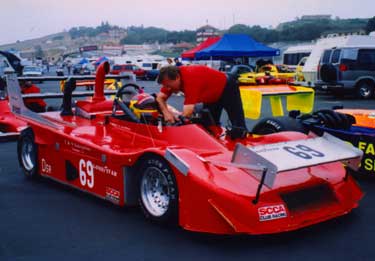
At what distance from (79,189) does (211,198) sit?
2073mm

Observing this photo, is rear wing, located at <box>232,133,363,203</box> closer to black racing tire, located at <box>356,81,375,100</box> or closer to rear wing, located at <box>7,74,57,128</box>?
rear wing, located at <box>7,74,57,128</box>

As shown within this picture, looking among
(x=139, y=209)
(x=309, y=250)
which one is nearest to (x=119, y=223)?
(x=139, y=209)

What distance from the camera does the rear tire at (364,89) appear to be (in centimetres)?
1911

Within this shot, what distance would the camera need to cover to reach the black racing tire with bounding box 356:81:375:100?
19109 millimetres

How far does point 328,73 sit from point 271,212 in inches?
589

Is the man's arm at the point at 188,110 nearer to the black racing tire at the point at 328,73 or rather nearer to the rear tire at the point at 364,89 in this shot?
the black racing tire at the point at 328,73

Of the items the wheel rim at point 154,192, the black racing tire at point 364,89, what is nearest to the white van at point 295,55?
the black racing tire at point 364,89

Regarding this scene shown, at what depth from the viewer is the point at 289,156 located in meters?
4.27

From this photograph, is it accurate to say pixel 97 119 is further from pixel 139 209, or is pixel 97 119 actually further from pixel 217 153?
pixel 217 153

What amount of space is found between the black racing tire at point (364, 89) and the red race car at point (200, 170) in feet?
49.1

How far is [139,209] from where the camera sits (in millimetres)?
5039

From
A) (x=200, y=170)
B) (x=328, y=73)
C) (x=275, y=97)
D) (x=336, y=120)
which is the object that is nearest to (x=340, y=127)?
(x=336, y=120)

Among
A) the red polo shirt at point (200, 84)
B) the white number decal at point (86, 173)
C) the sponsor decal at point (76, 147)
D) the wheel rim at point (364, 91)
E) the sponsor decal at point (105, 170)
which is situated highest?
the red polo shirt at point (200, 84)

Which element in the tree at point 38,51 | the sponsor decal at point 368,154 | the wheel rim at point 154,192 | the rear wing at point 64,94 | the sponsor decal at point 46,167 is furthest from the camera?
the tree at point 38,51
